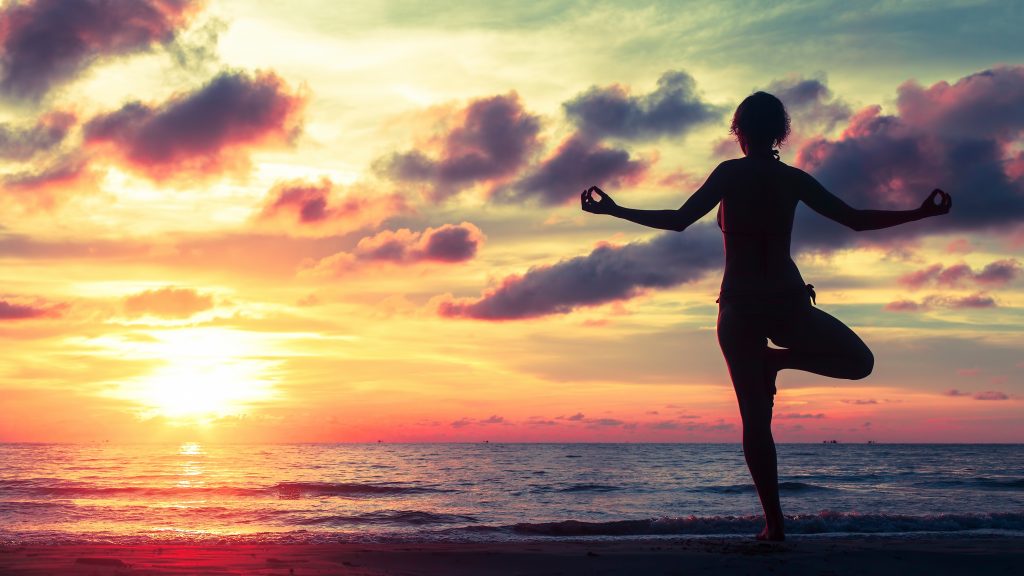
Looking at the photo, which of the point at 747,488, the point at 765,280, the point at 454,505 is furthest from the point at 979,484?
the point at 765,280

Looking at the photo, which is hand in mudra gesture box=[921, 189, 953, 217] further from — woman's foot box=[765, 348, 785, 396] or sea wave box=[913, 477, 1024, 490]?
sea wave box=[913, 477, 1024, 490]

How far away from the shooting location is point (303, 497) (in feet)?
76.2

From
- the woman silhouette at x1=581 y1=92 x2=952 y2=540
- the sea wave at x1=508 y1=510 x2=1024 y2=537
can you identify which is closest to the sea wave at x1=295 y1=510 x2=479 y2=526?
the sea wave at x1=508 y1=510 x2=1024 y2=537

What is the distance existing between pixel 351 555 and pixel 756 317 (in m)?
3.98

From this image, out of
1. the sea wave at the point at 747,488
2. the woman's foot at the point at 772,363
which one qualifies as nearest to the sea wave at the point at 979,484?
the sea wave at the point at 747,488

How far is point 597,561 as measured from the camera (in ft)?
18.3

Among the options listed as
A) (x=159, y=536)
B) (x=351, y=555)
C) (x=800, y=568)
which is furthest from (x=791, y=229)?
(x=159, y=536)

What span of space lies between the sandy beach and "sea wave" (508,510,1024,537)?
246 inches

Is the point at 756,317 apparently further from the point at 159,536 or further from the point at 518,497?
the point at 518,497

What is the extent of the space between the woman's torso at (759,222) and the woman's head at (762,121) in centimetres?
23

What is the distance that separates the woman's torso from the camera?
525 cm

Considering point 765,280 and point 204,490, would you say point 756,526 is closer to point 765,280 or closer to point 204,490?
point 765,280

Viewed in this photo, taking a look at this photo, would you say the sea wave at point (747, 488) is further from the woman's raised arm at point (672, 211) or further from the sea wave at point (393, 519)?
the woman's raised arm at point (672, 211)

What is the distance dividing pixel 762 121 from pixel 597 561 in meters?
3.08
